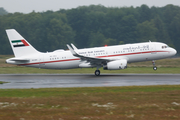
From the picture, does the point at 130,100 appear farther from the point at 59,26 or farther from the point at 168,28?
the point at 168,28

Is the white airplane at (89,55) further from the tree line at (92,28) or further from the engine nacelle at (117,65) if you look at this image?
the tree line at (92,28)

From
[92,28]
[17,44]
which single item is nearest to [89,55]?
[17,44]

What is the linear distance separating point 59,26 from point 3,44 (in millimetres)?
22296

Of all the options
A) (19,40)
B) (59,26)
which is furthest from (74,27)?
(19,40)

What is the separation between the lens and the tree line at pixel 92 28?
336 feet

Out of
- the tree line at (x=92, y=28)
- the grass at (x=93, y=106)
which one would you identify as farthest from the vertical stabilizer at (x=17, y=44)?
the tree line at (x=92, y=28)

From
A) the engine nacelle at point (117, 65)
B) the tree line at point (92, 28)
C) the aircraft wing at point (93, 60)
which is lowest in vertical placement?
the engine nacelle at point (117, 65)

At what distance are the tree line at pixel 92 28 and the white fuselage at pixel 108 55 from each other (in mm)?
62645

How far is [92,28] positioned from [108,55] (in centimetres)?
8252

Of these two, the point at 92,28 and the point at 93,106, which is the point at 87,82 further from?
the point at 92,28

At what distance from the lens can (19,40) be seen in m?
34.0

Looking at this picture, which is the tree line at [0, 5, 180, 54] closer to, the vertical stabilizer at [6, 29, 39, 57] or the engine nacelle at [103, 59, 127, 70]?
the vertical stabilizer at [6, 29, 39, 57]

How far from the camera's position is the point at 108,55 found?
3303cm

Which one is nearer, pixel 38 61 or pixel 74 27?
pixel 38 61
